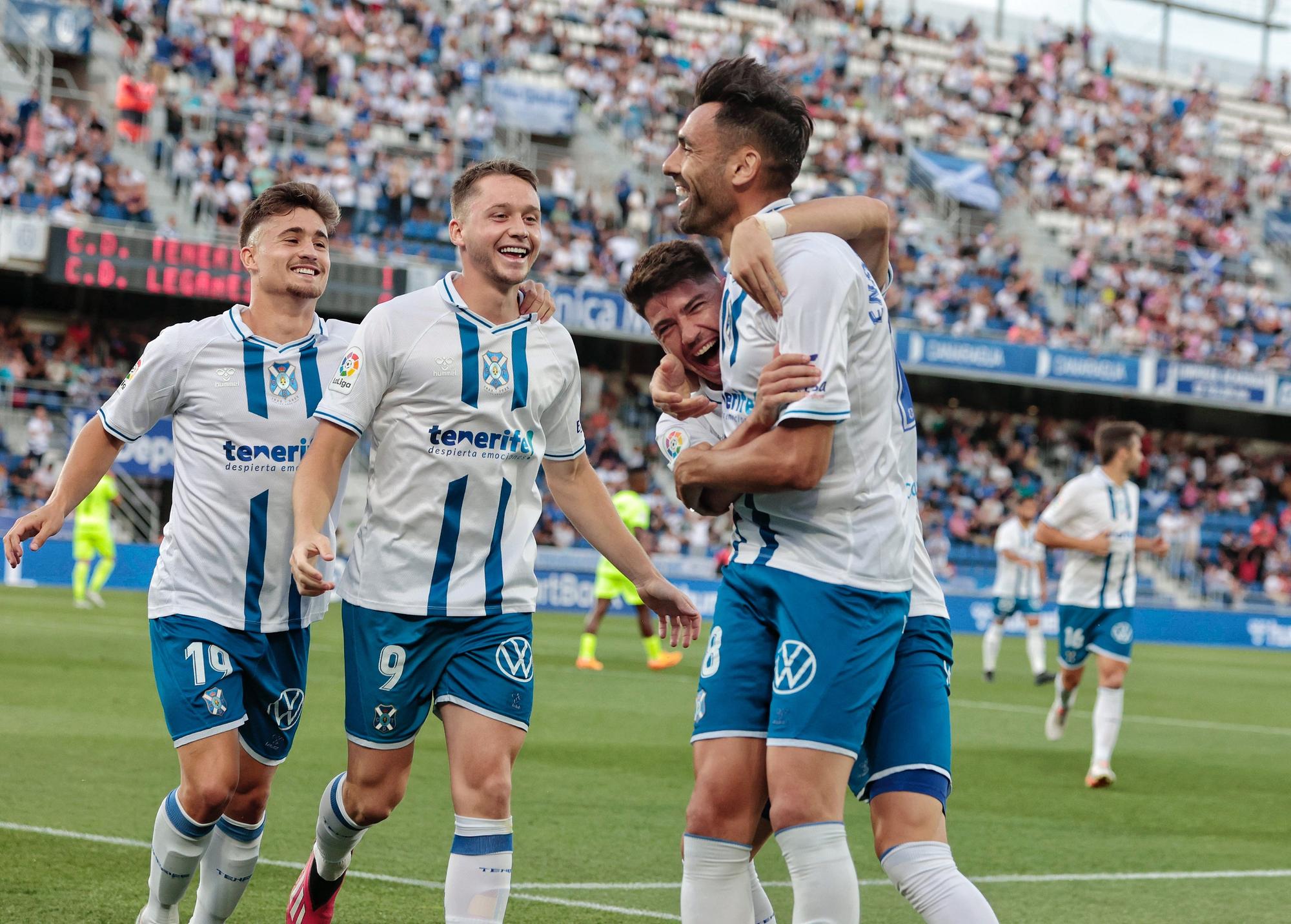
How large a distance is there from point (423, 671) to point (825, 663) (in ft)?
4.88

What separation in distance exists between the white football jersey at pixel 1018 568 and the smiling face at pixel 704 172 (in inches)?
611

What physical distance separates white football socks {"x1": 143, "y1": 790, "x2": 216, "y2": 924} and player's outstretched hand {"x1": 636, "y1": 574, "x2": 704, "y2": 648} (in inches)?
59.3

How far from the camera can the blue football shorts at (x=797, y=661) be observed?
355cm

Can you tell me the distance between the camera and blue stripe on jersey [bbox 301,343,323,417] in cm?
506

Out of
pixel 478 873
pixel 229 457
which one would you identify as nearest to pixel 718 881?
pixel 478 873

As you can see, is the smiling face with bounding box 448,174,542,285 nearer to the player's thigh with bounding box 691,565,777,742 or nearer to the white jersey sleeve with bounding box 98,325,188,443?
the white jersey sleeve with bounding box 98,325,188,443

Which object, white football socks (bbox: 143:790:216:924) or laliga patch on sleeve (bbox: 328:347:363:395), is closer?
laliga patch on sleeve (bbox: 328:347:363:395)

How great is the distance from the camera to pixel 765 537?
3740 mm

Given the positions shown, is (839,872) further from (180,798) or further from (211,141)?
(211,141)

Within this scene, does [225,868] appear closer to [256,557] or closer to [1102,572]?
[256,557]

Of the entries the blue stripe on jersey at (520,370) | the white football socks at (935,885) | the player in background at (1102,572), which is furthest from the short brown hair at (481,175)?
the player in background at (1102,572)

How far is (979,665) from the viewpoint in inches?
817

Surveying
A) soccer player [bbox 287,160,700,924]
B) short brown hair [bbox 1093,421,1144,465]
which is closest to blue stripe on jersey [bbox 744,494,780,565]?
soccer player [bbox 287,160,700,924]

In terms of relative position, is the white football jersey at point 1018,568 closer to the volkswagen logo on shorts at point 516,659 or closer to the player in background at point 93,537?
the player in background at point 93,537
